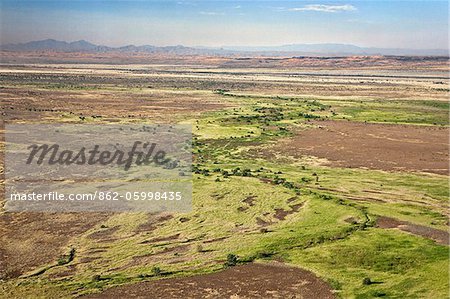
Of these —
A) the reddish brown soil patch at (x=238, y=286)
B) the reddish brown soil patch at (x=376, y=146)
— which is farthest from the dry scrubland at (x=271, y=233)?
the reddish brown soil patch at (x=376, y=146)

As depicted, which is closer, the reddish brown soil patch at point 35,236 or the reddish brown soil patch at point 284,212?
the reddish brown soil patch at point 35,236

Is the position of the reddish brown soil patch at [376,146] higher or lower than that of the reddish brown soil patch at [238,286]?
higher

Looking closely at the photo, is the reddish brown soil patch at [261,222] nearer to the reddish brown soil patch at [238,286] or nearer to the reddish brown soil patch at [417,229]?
the reddish brown soil patch at [238,286]

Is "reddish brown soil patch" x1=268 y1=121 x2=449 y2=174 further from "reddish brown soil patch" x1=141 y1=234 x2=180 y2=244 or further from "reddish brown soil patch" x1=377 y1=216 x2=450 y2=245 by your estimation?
"reddish brown soil patch" x1=141 y1=234 x2=180 y2=244

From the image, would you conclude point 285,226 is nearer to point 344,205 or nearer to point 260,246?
point 260,246

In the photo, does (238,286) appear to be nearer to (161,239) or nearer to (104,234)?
(161,239)

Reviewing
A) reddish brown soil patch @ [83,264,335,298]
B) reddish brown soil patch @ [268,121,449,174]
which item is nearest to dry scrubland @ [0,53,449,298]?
reddish brown soil patch @ [83,264,335,298]

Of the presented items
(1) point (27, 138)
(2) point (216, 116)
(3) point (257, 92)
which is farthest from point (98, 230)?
(3) point (257, 92)
